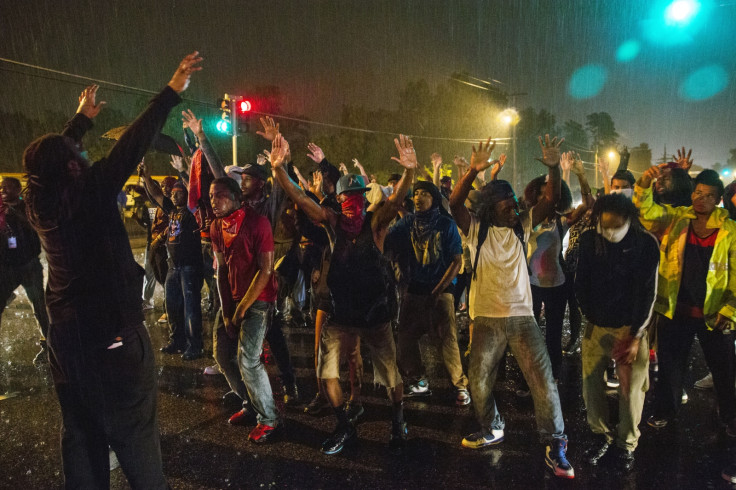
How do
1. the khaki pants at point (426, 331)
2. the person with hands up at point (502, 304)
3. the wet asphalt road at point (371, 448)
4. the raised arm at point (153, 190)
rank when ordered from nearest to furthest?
the wet asphalt road at point (371, 448), the person with hands up at point (502, 304), the khaki pants at point (426, 331), the raised arm at point (153, 190)

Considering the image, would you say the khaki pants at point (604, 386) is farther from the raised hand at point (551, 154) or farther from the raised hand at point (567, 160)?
the raised hand at point (567, 160)

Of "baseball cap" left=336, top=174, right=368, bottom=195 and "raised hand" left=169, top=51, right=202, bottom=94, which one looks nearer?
"raised hand" left=169, top=51, right=202, bottom=94

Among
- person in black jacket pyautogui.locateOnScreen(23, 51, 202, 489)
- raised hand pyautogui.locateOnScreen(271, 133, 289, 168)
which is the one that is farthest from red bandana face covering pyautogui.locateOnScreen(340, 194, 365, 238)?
person in black jacket pyautogui.locateOnScreen(23, 51, 202, 489)

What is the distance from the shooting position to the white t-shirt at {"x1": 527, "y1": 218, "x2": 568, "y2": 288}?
4.90m

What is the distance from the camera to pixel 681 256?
13.6 feet

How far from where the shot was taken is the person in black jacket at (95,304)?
2.36m

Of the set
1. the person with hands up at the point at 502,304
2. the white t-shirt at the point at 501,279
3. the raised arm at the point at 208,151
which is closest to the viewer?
the person with hands up at the point at 502,304

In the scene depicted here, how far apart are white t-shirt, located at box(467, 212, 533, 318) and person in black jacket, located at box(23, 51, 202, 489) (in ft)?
8.05

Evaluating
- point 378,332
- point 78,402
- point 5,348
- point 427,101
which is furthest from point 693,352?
point 427,101

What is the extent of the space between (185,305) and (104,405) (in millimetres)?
3711

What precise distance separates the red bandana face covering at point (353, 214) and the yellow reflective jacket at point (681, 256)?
2.63 metres

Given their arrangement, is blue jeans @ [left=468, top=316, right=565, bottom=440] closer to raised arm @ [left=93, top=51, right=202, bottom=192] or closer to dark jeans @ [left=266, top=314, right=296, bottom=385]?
dark jeans @ [left=266, top=314, right=296, bottom=385]

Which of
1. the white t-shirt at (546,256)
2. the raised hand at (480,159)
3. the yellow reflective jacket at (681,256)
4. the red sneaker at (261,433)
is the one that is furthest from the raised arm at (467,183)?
the red sneaker at (261,433)

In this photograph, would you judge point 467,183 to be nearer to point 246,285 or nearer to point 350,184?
point 350,184
